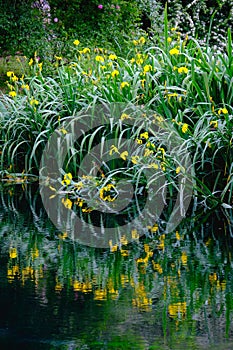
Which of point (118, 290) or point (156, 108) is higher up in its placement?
point (156, 108)

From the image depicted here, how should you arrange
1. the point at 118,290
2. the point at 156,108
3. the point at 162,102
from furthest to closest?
the point at 156,108 < the point at 162,102 < the point at 118,290

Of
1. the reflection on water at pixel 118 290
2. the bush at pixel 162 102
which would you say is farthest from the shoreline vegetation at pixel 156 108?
the reflection on water at pixel 118 290

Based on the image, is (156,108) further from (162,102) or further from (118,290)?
(118,290)

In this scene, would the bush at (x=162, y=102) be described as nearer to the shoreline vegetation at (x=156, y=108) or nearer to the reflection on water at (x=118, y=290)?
the shoreline vegetation at (x=156, y=108)

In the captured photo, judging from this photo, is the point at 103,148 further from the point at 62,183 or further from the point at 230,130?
the point at 230,130

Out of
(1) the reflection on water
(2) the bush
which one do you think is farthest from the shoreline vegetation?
(1) the reflection on water

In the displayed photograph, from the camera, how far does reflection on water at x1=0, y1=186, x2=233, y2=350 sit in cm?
327

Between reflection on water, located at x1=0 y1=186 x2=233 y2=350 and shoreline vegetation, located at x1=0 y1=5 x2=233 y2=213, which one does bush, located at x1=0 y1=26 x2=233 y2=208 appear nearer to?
shoreline vegetation, located at x1=0 y1=5 x2=233 y2=213

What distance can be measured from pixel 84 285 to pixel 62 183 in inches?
118

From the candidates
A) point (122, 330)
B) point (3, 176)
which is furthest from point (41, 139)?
point (122, 330)

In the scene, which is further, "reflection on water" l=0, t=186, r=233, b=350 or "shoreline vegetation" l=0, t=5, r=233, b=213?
"shoreline vegetation" l=0, t=5, r=233, b=213

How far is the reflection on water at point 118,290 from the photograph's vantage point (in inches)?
129

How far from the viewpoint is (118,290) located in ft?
13.3

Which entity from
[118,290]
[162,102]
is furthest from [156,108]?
[118,290]
